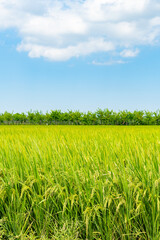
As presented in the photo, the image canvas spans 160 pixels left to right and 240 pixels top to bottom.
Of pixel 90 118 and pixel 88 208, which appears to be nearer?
pixel 88 208

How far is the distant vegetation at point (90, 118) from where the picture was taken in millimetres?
30134

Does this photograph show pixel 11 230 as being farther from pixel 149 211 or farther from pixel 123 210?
pixel 149 211

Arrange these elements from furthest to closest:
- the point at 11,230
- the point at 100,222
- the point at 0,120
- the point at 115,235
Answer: the point at 0,120 → the point at 11,230 → the point at 115,235 → the point at 100,222

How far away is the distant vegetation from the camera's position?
98.9ft

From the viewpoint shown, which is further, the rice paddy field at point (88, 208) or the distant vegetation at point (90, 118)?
the distant vegetation at point (90, 118)

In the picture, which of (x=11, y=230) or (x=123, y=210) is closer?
(x=123, y=210)

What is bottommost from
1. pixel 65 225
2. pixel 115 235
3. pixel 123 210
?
pixel 115 235

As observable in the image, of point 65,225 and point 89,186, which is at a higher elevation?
point 89,186

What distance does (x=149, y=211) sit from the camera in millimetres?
1811

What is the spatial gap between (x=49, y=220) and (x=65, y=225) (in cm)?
17

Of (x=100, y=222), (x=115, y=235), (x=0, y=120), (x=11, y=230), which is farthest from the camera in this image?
(x=0, y=120)

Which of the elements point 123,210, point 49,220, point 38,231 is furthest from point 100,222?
point 38,231

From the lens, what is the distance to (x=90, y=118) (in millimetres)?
30406

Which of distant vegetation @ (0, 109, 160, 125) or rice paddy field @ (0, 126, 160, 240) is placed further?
distant vegetation @ (0, 109, 160, 125)
